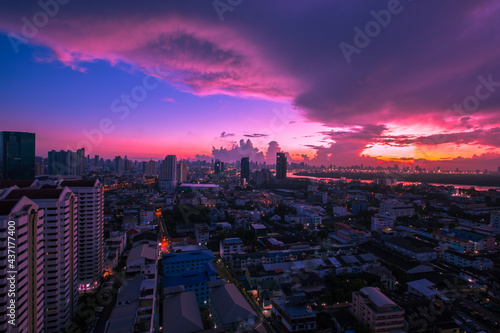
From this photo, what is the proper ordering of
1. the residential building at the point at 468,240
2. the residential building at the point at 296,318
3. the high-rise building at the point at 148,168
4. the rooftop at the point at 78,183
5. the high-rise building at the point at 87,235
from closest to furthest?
the residential building at the point at 296,318 < the high-rise building at the point at 87,235 < the rooftop at the point at 78,183 < the residential building at the point at 468,240 < the high-rise building at the point at 148,168

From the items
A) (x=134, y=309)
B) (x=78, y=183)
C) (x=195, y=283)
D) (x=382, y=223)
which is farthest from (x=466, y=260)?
(x=78, y=183)

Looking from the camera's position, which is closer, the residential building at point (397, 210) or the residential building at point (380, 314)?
the residential building at point (380, 314)

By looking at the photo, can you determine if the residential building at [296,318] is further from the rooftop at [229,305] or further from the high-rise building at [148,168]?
the high-rise building at [148,168]

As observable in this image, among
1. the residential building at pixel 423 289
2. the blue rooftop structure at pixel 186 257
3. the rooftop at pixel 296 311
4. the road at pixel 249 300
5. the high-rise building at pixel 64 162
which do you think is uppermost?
the high-rise building at pixel 64 162

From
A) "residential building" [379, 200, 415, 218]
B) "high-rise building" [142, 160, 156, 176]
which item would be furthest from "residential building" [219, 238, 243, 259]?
"high-rise building" [142, 160, 156, 176]

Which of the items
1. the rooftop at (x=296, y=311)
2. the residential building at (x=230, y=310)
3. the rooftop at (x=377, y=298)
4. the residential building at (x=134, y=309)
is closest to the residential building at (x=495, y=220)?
the rooftop at (x=377, y=298)

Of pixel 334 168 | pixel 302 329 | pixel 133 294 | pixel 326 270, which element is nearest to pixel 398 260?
pixel 326 270

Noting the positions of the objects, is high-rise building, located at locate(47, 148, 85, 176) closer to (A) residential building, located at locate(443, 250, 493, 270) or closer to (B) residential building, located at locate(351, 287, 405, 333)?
(B) residential building, located at locate(351, 287, 405, 333)
